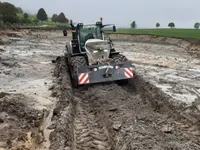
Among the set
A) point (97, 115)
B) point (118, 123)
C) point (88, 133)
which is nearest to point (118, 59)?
point (97, 115)

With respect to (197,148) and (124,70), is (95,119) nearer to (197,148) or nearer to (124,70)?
(197,148)

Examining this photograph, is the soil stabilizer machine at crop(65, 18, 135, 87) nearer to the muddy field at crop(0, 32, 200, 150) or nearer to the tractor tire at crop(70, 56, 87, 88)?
the tractor tire at crop(70, 56, 87, 88)

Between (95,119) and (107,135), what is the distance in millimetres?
1206

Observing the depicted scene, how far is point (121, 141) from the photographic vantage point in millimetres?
5867

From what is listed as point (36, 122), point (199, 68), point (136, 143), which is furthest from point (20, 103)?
point (199, 68)

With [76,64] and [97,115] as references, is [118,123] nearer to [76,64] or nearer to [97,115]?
[97,115]

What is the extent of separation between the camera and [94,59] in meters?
11.9

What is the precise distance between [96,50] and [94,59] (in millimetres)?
375

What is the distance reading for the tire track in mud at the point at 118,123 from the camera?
228 inches

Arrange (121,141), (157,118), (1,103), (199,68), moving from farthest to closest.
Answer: (199,68) → (1,103) → (157,118) → (121,141)

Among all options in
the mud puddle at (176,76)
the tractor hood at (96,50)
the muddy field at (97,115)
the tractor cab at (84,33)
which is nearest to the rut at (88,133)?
the muddy field at (97,115)

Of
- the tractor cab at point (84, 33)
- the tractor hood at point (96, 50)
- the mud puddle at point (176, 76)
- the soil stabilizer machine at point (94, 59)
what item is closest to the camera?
the soil stabilizer machine at point (94, 59)

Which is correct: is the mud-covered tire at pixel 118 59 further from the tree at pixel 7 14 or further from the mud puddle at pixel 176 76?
the tree at pixel 7 14

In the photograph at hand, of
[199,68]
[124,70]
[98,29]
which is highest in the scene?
[98,29]
